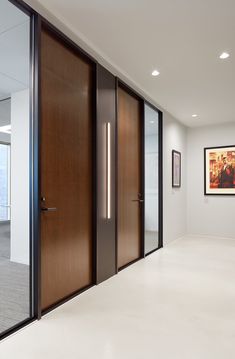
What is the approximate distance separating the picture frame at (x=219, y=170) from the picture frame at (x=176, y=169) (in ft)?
2.87

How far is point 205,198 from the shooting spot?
7164mm

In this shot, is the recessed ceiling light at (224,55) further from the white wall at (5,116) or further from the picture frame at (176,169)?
the white wall at (5,116)

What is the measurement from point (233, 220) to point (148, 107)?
12.3ft

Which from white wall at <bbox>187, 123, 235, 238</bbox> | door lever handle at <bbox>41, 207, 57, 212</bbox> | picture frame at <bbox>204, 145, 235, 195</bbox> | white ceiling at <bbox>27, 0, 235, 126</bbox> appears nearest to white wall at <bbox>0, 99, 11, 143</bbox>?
white ceiling at <bbox>27, 0, 235, 126</bbox>

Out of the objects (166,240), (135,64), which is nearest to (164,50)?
(135,64)

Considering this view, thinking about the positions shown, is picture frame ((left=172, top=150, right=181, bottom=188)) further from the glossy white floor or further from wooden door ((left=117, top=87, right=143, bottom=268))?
the glossy white floor

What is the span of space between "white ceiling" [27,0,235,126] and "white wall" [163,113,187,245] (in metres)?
1.55

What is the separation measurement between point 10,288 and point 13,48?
296 centimetres

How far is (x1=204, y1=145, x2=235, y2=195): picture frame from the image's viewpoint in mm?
6848

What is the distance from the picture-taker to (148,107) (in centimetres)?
532

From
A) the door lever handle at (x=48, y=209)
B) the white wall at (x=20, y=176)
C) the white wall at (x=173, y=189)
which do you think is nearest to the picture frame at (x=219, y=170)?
the white wall at (x=173, y=189)

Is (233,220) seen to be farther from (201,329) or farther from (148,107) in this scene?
(201,329)

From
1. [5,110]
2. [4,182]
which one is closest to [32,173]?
[4,182]

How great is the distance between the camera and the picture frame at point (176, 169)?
21.0 ft
